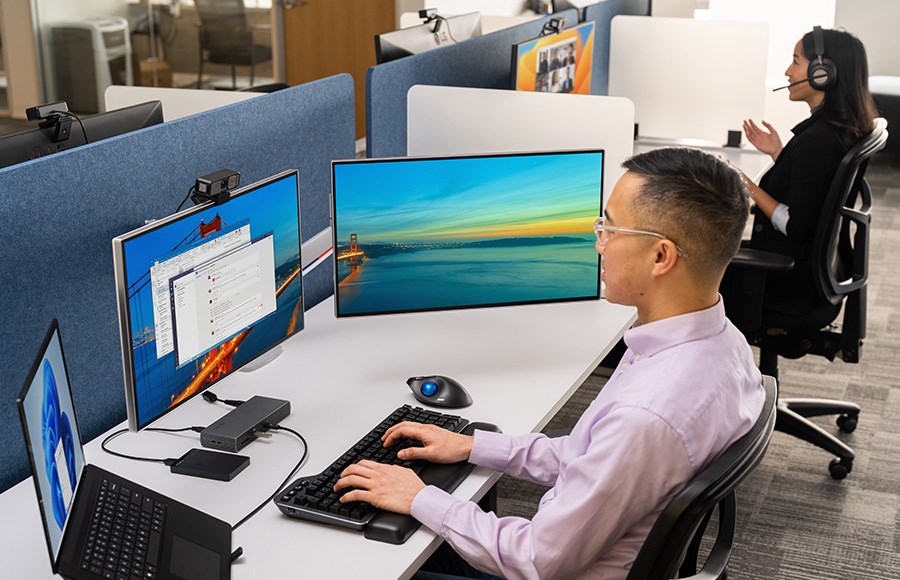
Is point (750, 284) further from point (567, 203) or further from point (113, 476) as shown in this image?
point (113, 476)

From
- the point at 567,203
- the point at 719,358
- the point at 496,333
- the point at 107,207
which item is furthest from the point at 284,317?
the point at 719,358

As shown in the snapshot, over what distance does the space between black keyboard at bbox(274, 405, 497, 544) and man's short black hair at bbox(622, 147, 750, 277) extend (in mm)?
469

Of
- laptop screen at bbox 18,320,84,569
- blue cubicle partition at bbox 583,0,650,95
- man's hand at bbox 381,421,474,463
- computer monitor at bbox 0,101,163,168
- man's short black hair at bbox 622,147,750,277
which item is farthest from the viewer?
blue cubicle partition at bbox 583,0,650,95

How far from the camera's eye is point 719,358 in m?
1.29

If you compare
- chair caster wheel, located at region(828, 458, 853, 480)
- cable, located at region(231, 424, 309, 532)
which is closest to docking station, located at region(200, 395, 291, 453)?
cable, located at region(231, 424, 309, 532)

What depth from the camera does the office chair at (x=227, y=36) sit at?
17.1 ft

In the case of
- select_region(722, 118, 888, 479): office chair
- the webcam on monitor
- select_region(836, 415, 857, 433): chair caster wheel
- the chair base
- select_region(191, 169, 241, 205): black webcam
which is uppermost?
the webcam on monitor

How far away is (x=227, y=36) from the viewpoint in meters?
5.42

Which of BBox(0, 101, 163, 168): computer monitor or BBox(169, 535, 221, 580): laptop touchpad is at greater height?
BBox(0, 101, 163, 168): computer monitor

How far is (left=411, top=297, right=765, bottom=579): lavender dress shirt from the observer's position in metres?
1.21

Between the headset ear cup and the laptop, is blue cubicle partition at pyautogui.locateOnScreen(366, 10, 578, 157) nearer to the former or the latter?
the headset ear cup

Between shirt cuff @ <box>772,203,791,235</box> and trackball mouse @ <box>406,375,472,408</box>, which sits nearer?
trackball mouse @ <box>406,375,472,408</box>

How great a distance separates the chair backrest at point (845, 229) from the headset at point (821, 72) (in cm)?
16

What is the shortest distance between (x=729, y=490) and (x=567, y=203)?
92cm
